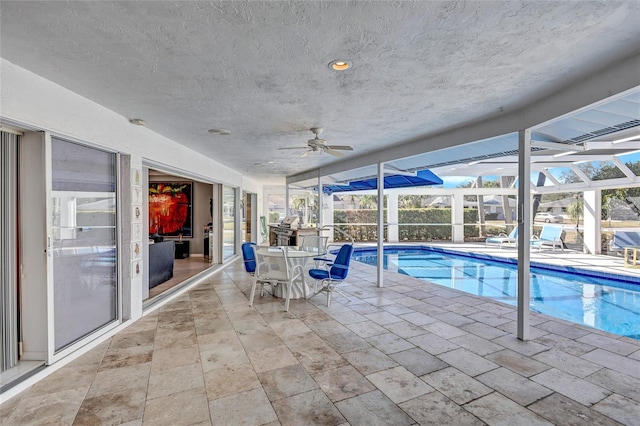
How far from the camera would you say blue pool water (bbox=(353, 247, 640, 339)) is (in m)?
4.75

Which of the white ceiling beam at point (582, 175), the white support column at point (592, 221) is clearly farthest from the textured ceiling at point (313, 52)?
the white support column at point (592, 221)

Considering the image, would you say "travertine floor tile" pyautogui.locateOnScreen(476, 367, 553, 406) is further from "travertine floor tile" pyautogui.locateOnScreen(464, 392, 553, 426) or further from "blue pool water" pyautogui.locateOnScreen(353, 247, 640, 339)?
"blue pool water" pyautogui.locateOnScreen(353, 247, 640, 339)

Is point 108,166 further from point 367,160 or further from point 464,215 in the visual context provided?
point 464,215

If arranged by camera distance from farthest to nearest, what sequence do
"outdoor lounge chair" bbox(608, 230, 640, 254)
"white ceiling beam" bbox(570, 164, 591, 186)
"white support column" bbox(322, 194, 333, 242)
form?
1. "white support column" bbox(322, 194, 333, 242)
2. "white ceiling beam" bbox(570, 164, 591, 186)
3. "outdoor lounge chair" bbox(608, 230, 640, 254)

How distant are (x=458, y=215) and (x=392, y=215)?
2.84 meters

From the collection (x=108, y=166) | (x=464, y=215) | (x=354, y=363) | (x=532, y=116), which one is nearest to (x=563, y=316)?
(x=532, y=116)

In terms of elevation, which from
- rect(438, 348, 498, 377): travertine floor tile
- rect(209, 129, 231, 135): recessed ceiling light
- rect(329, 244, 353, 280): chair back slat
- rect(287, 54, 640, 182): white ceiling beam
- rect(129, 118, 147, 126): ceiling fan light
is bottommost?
rect(438, 348, 498, 377): travertine floor tile

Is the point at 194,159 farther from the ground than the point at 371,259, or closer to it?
farther from the ground

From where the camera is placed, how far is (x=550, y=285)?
6.65 m

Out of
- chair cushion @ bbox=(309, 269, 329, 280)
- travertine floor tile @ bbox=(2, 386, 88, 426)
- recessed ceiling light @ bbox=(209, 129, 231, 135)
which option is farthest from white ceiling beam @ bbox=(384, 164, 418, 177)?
travertine floor tile @ bbox=(2, 386, 88, 426)

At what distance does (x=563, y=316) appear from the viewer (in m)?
4.68

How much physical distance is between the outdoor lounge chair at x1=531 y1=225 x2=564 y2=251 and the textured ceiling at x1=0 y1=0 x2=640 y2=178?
9.16m

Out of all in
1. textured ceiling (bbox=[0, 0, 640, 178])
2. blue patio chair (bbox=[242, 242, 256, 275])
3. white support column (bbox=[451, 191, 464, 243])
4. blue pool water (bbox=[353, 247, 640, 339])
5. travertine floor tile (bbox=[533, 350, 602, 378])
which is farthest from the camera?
white support column (bbox=[451, 191, 464, 243])

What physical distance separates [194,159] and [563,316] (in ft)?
22.1
